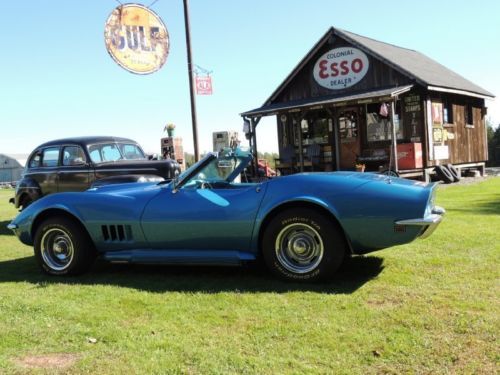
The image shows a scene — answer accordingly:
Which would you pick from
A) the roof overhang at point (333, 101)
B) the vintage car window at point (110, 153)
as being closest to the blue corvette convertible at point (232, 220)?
the vintage car window at point (110, 153)

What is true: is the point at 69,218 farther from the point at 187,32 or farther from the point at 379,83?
the point at 379,83

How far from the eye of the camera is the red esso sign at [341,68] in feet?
60.3

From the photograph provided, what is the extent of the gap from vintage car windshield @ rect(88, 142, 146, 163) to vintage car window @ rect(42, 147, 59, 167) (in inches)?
33.0

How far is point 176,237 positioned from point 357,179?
1798 mm

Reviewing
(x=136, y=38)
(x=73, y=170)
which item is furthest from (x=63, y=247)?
(x=136, y=38)

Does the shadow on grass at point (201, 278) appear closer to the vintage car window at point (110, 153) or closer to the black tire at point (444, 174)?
the vintage car window at point (110, 153)

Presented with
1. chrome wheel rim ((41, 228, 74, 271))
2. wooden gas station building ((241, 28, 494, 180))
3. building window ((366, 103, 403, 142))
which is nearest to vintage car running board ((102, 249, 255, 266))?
chrome wheel rim ((41, 228, 74, 271))

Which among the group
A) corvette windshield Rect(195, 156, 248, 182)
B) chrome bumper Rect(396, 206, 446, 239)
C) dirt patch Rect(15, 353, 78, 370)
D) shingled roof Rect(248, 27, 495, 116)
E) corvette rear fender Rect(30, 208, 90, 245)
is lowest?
dirt patch Rect(15, 353, 78, 370)

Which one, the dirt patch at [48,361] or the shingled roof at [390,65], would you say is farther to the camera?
the shingled roof at [390,65]

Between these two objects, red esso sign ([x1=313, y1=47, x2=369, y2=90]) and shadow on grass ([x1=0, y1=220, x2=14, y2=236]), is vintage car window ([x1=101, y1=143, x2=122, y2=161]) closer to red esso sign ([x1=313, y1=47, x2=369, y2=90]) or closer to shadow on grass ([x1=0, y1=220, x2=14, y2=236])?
shadow on grass ([x1=0, y1=220, x2=14, y2=236])

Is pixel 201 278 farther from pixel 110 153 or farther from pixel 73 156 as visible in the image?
pixel 73 156

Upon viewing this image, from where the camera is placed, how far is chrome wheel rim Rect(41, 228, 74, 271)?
5.45m

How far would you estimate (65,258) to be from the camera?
17.9ft

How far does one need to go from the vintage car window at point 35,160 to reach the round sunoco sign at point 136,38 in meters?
2.64
